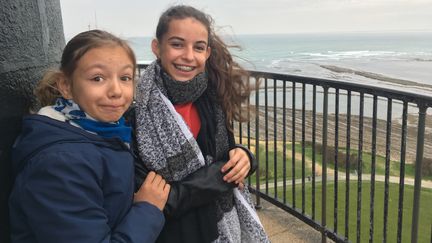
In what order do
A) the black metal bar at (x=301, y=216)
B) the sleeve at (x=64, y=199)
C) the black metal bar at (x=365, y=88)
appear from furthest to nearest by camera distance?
the black metal bar at (x=301, y=216) < the black metal bar at (x=365, y=88) < the sleeve at (x=64, y=199)

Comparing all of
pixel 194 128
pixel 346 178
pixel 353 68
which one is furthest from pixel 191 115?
pixel 353 68

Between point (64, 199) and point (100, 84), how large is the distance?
17.0 inches

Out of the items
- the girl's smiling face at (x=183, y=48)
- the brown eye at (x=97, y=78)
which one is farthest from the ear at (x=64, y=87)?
the girl's smiling face at (x=183, y=48)

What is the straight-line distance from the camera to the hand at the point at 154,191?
1.66 meters

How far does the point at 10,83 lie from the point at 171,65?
0.77 metres

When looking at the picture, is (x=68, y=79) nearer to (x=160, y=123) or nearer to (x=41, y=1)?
(x=41, y=1)

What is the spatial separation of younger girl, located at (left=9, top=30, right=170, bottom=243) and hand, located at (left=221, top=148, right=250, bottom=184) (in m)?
0.44

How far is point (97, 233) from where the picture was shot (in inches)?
50.3

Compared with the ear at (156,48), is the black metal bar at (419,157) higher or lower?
lower

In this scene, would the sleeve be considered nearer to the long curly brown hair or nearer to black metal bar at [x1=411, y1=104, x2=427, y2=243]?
the long curly brown hair

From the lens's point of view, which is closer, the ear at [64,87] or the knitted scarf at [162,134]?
the ear at [64,87]

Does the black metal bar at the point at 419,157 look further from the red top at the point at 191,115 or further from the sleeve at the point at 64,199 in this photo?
the sleeve at the point at 64,199

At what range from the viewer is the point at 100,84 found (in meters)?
1.47

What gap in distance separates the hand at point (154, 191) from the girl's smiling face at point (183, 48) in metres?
0.51
